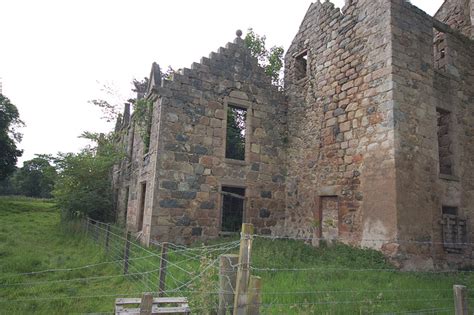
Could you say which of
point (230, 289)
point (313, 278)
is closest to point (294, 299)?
point (313, 278)

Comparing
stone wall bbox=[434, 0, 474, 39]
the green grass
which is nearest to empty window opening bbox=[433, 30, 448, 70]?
stone wall bbox=[434, 0, 474, 39]

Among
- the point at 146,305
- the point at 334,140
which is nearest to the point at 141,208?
the point at 334,140

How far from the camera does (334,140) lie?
400 inches

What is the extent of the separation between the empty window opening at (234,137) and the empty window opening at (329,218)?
137 inches

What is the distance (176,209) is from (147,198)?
1.10 m

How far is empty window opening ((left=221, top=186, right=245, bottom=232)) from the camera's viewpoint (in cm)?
1148

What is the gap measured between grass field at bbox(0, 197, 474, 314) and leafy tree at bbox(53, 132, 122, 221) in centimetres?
538

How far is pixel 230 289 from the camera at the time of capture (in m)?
4.05

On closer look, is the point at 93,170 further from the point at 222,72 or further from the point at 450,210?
the point at 450,210

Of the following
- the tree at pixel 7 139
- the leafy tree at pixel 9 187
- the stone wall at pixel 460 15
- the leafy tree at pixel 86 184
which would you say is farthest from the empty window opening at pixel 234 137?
the leafy tree at pixel 9 187

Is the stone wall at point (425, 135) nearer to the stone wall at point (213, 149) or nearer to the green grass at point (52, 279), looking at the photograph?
the stone wall at point (213, 149)

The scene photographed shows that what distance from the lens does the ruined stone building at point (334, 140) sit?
8547 millimetres

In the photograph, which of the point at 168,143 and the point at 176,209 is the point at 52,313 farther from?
the point at 168,143

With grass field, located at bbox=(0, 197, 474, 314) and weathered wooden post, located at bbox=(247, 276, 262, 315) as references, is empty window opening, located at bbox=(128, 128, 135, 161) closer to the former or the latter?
grass field, located at bbox=(0, 197, 474, 314)
